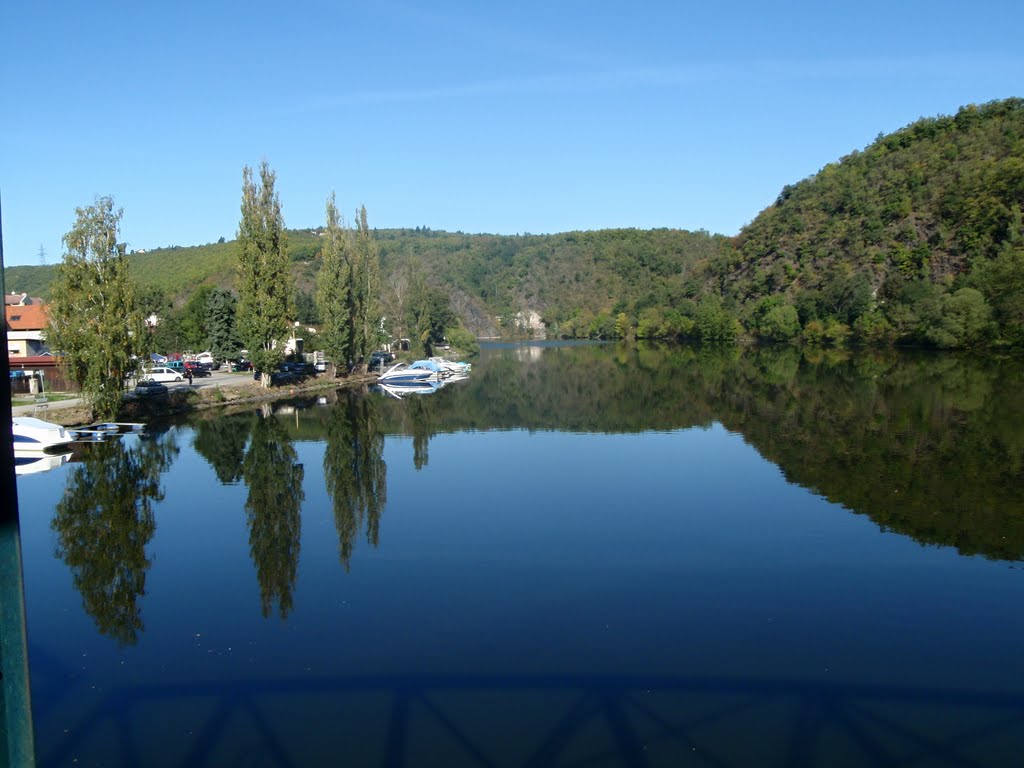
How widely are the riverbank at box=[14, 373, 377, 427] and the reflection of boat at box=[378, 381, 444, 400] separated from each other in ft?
7.91

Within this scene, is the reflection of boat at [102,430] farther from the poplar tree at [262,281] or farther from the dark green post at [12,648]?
the dark green post at [12,648]

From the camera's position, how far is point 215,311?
47.7 metres

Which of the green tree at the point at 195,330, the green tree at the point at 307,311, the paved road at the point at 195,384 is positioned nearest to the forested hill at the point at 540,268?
the green tree at the point at 307,311

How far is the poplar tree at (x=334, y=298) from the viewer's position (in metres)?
44.3

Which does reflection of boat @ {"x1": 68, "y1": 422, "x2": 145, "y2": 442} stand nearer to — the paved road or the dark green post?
the paved road

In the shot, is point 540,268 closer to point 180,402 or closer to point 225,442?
point 180,402

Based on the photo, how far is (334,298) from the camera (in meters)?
44.5

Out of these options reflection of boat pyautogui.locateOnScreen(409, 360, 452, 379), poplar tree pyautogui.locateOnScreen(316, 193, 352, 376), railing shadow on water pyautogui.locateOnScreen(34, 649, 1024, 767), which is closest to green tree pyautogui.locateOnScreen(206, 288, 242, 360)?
poplar tree pyautogui.locateOnScreen(316, 193, 352, 376)

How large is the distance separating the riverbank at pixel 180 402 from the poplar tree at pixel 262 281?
153 cm

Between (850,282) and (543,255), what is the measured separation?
9353 cm

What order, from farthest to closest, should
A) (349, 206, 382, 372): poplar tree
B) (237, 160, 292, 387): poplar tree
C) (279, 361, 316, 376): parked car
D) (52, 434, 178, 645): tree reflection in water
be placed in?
(349, 206, 382, 372): poplar tree < (279, 361, 316, 376): parked car < (237, 160, 292, 387): poplar tree < (52, 434, 178, 645): tree reflection in water

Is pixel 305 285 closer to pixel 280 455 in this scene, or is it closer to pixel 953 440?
pixel 280 455

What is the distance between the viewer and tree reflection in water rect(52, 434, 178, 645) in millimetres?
11664

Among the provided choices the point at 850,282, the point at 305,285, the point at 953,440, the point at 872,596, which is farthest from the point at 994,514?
the point at 305,285
